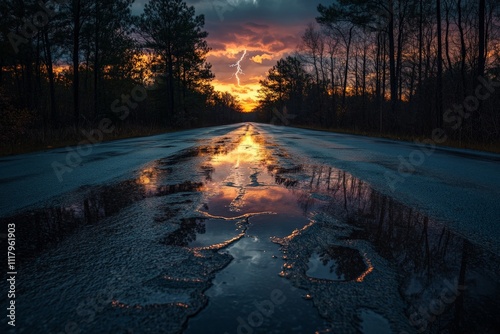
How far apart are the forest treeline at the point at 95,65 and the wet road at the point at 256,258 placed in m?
11.2

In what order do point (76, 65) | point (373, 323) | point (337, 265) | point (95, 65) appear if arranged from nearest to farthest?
point (373, 323), point (337, 265), point (76, 65), point (95, 65)

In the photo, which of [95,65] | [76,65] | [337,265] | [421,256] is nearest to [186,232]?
[337,265]

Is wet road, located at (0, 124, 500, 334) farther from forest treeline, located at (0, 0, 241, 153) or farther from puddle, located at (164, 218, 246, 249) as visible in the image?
forest treeline, located at (0, 0, 241, 153)

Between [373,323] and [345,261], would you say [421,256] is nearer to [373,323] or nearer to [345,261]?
[345,261]

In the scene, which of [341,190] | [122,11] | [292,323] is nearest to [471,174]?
[341,190]

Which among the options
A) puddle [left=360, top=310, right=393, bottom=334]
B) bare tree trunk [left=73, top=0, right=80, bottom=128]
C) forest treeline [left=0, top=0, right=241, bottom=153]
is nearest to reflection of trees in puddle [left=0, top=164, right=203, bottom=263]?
puddle [left=360, top=310, right=393, bottom=334]

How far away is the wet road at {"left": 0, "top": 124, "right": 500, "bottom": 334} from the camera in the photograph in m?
1.50

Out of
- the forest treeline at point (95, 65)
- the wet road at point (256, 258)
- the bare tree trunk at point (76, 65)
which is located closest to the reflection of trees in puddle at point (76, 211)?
the wet road at point (256, 258)

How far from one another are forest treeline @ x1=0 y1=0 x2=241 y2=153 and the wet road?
1124 cm

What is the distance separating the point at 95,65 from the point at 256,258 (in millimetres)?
28138

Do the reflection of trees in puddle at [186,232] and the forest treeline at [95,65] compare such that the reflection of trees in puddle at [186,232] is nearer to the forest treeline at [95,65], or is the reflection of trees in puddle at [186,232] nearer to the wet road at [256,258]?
the wet road at [256,258]

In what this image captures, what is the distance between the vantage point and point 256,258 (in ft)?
7.30

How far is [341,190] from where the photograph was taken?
4605mm

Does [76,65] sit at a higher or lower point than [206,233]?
higher
